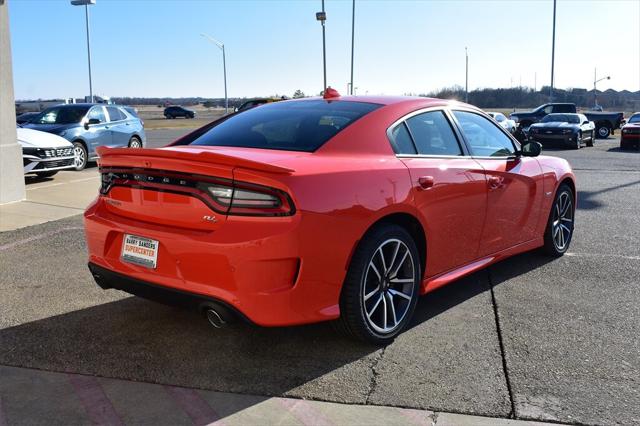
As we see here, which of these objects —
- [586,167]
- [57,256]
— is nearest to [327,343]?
[57,256]

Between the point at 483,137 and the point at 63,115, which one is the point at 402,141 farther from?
the point at 63,115

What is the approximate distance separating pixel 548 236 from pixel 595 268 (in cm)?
51

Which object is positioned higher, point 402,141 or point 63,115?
point 63,115

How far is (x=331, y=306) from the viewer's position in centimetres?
357

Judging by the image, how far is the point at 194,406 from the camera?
3150mm

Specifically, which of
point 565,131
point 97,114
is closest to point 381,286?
point 97,114

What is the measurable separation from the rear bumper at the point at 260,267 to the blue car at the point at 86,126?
10.7 meters

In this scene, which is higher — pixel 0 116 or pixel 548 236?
pixel 0 116

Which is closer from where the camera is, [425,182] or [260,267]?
[260,267]

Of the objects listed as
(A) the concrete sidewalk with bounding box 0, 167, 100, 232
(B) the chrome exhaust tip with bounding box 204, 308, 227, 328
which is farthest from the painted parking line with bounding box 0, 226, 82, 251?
(B) the chrome exhaust tip with bounding box 204, 308, 227, 328

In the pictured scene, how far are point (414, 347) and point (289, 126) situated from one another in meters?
1.67

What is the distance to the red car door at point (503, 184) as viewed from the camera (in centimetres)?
489

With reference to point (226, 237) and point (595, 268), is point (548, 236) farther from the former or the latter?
point (226, 237)

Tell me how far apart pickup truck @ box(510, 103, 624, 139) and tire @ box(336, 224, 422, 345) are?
89.9 ft
